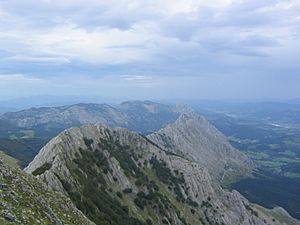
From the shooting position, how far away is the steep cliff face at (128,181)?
9356 cm

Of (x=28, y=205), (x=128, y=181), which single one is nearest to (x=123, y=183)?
(x=128, y=181)

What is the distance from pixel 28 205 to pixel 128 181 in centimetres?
8630

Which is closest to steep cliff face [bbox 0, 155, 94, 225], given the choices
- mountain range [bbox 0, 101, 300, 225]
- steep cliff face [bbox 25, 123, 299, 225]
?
mountain range [bbox 0, 101, 300, 225]

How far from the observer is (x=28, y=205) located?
44469mm

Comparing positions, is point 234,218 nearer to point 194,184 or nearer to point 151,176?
point 194,184

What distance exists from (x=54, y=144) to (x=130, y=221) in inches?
1185

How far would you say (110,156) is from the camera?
133 metres

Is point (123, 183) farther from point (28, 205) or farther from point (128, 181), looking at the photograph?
point (28, 205)

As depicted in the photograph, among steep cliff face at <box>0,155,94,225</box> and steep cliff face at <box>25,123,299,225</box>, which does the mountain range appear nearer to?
steep cliff face at <box>25,123,299,225</box>

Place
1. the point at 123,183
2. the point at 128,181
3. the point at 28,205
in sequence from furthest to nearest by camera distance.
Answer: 1. the point at 128,181
2. the point at 123,183
3. the point at 28,205

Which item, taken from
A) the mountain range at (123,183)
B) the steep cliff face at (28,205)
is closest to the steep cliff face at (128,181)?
the mountain range at (123,183)

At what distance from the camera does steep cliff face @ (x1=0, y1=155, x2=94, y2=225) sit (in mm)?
38097

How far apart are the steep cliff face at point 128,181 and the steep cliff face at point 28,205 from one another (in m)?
21.2

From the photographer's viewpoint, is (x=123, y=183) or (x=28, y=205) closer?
(x=28, y=205)
